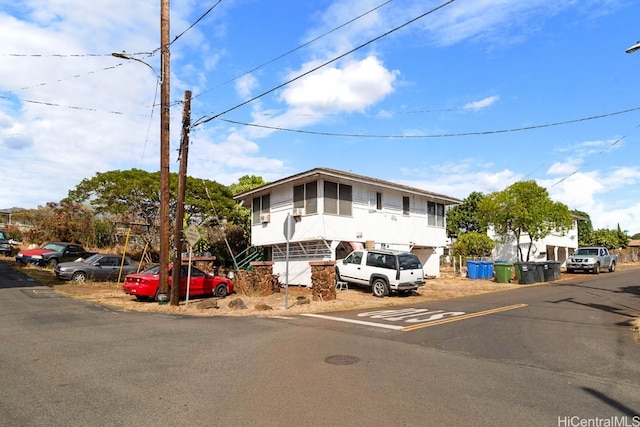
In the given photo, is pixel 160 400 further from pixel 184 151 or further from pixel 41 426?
pixel 184 151

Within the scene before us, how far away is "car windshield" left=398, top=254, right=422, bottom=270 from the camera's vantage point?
1856 cm

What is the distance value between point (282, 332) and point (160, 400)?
5092mm

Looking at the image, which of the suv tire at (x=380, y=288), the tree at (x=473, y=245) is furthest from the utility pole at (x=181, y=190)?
the tree at (x=473, y=245)

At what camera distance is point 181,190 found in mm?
15766

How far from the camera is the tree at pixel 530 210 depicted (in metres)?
32.0

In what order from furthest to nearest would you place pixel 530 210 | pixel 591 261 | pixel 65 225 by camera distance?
pixel 591 261 → pixel 65 225 → pixel 530 210

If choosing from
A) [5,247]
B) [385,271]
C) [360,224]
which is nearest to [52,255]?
[5,247]

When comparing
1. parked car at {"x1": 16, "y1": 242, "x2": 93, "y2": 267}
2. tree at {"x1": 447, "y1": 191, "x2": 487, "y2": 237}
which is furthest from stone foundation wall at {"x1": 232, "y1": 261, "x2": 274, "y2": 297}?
tree at {"x1": 447, "y1": 191, "x2": 487, "y2": 237}

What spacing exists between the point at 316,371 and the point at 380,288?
12.3 metres

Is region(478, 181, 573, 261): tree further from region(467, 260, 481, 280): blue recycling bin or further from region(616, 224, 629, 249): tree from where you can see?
region(616, 224, 629, 249): tree

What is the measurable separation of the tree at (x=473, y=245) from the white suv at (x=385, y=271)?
19176 millimetres

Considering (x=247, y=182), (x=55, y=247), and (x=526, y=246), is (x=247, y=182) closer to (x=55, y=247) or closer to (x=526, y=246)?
(x=55, y=247)

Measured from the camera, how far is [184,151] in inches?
632

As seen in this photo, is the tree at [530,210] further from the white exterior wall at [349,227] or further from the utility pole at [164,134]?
the utility pole at [164,134]
